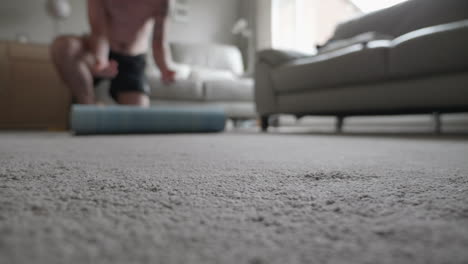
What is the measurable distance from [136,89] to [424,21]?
1729mm

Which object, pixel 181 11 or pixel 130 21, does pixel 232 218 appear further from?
pixel 181 11

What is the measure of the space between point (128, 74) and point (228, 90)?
0.99 m

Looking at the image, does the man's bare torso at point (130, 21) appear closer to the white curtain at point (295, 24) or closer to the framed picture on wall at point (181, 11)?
the white curtain at point (295, 24)

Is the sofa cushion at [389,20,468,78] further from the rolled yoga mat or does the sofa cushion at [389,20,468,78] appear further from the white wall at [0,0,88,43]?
the white wall at [0,0,88,43]

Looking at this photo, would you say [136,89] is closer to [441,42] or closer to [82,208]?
[441,42]

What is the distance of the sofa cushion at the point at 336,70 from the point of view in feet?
4.46

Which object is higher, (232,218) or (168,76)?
(168,76)

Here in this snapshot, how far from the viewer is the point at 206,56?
11.6 feet

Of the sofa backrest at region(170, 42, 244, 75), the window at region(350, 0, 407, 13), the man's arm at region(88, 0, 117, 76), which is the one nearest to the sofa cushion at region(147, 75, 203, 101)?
the man's arm at region(88, 0, 117, 76)

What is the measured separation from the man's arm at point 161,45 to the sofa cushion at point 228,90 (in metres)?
0.85

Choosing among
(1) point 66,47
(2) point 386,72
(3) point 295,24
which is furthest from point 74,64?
(3) point 295,24

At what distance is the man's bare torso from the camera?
5.34 ft

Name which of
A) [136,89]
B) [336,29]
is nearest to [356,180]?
[136,89]

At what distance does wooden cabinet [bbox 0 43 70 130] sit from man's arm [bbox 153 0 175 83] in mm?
1377
